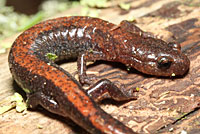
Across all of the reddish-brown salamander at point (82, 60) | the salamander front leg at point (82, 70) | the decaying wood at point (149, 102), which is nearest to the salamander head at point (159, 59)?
the reddish-brown salamander at point (82, 60)

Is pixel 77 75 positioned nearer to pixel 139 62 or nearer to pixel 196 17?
pixel 139 62

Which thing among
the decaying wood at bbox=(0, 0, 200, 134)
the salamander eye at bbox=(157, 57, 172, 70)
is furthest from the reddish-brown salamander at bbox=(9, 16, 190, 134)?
the decaying wood at bbox=(0, 0, 200, 134)

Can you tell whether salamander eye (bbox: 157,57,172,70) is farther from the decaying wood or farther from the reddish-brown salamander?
the decaying wood

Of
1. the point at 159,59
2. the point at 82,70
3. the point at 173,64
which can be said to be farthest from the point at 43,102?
the point at 173,64

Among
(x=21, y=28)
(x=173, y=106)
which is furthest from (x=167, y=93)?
(x=21, y=28)

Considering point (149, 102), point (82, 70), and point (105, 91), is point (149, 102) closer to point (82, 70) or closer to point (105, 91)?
point (105, 91)
